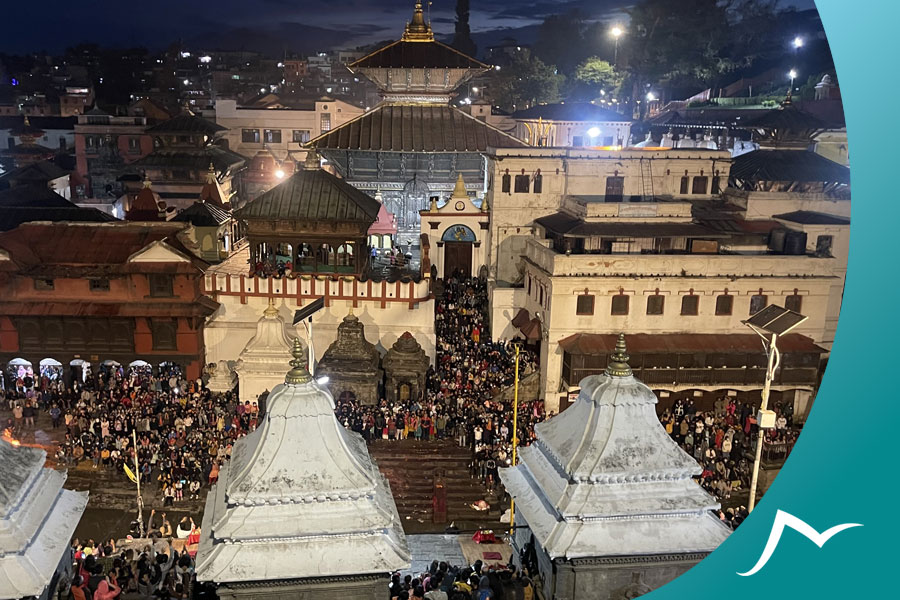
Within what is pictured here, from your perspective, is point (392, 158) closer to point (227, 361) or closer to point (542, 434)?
point (227, 361)

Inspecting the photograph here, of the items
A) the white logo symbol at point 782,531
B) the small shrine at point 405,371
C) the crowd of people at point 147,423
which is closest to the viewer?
the white logo symbol at point 782,531

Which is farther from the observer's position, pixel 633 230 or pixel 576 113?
pixel 576 113

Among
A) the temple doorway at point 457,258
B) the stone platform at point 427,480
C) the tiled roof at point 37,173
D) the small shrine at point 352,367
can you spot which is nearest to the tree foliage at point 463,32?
the temple doorway at point 457,258

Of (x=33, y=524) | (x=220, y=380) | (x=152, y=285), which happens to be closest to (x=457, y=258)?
(x=220, y=380)

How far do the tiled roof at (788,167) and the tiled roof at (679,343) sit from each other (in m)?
12.0

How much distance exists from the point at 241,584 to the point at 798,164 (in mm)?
34060

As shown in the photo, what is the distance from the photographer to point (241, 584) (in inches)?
403

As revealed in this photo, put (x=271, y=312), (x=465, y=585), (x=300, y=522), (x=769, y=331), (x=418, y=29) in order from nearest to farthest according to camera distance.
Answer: (x=300, y=522)
(x=465, y=585)
(x=769, y=331)
(x=271, y=312)
(x=418, y=29)

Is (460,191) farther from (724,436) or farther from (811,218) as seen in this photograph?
(724,436)

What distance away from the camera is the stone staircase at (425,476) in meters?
20.9

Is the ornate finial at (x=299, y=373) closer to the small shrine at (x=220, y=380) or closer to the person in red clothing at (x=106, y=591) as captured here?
the person in red clothing at (x=106, y=591)

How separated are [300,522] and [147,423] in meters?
14.6

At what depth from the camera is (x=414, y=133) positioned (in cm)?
3741

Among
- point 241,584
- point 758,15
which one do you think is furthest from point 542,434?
point 758,15
